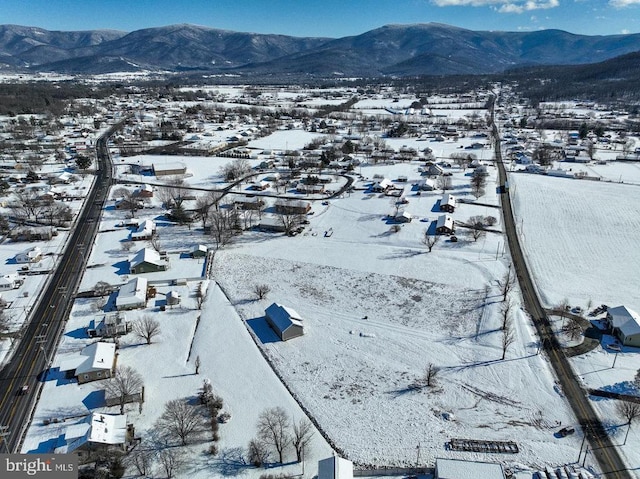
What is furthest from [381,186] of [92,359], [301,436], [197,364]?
[301,436]

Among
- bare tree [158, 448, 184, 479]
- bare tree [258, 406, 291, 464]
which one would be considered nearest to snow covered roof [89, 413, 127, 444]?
bare tree [158, 448, 184, 479]

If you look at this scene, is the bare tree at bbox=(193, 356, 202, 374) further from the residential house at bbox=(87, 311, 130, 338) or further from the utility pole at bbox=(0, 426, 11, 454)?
the utility pole at bbox=(0, 426, 11, 454)

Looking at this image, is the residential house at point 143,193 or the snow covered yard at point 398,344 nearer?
the snow covered yard at point 398,344

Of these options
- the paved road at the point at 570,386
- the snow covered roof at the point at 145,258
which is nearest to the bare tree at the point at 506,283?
the paved road at the point at 570,386

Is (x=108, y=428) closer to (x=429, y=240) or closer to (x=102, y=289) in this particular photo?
(x=102, y=289)

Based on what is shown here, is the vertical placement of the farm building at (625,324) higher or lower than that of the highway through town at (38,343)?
higher

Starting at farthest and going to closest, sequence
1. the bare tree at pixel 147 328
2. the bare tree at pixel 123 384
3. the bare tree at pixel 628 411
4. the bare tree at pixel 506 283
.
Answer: the bare tree at pixel 506 283 < the bare tree at pixel 147 328 < the bare tree at pixel 123 384 < the bare tree at pixel 628 411

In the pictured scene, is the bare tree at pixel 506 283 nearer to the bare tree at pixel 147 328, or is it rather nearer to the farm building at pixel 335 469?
the farm building at pixel 335 469
